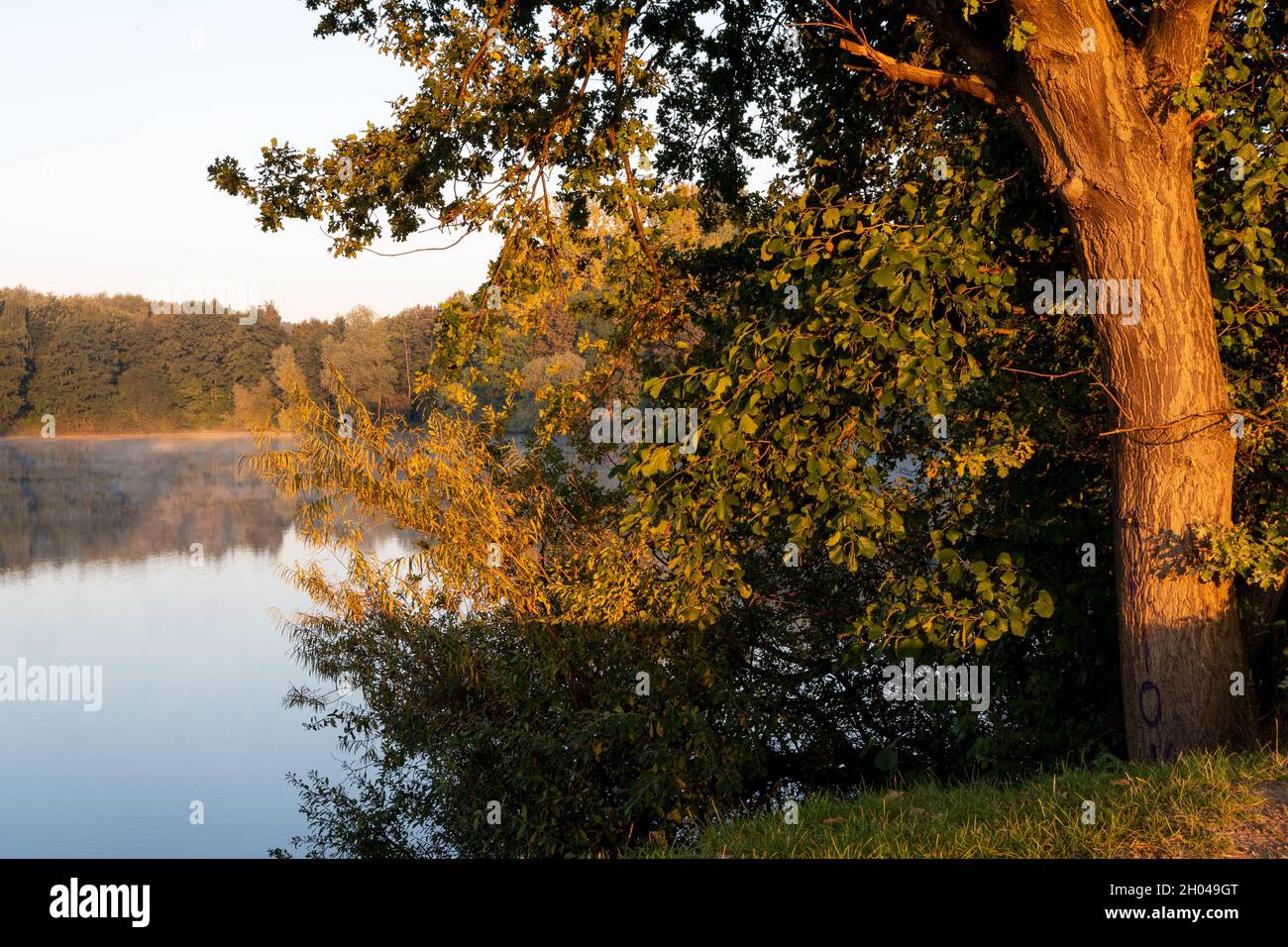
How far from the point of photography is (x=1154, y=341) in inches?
288

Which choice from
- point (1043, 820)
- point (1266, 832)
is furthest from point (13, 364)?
point (1266, 832)

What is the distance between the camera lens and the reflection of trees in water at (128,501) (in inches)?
1948

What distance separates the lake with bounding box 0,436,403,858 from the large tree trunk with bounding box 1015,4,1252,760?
8037mm

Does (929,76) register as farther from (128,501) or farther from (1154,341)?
(128,501)

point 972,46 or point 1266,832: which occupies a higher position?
point 972,46

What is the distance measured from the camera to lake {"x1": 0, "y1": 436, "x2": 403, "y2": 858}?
2256 cm

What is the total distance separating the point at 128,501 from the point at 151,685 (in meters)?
35.2

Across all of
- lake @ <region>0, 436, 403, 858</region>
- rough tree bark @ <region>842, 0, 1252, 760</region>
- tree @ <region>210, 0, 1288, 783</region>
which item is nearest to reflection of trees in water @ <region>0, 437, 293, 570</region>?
lake @ <region>0, 436, 403, 858</region>

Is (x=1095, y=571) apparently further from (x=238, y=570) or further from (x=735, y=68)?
(x=238, y=570)

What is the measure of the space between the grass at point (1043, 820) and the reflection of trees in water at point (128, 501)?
3647 centimetres

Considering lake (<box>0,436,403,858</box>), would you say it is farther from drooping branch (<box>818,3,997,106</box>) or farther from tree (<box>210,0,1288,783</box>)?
drooping branch (<box>818,3,997,106</box>)

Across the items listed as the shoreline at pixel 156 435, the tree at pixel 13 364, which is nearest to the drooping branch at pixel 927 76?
the shoreline at pixel 156 435

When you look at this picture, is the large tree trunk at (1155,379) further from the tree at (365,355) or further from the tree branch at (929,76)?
the tree at (365,355)
